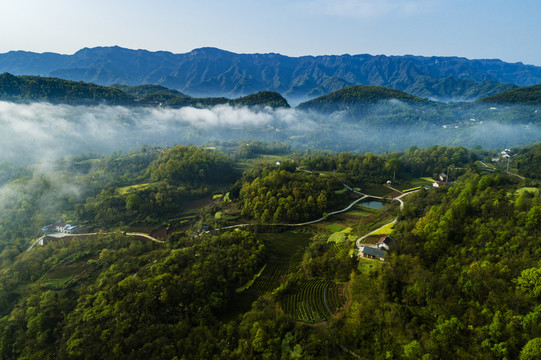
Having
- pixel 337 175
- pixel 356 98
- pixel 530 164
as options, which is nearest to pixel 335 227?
pixel 337 175

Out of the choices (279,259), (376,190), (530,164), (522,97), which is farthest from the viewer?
(522,97)

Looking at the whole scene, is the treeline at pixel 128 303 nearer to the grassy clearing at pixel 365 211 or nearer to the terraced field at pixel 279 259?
the terraced field at pixel 279 259

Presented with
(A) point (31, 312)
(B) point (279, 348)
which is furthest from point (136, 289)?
(B) point (279, 348)

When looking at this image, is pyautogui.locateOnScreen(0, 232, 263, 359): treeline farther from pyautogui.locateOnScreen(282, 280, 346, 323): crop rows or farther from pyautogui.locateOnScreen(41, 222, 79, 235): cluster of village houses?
pyautogui.locateOnScreen(41, 222, 79, 235): cluster of village houses

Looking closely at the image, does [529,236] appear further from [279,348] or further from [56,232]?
[56,232]

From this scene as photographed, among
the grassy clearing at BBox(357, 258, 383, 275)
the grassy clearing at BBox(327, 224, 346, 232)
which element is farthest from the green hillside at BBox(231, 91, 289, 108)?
the grassy clearing at BBox(357, 258, 383, 275)

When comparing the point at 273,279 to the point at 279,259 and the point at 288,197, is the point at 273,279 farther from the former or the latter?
the point at 288,197
